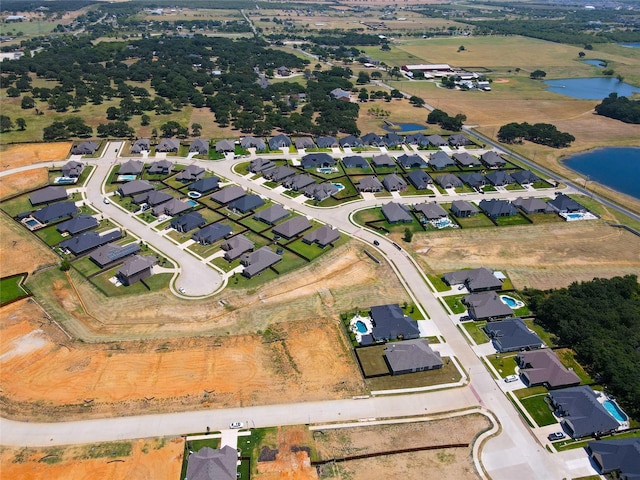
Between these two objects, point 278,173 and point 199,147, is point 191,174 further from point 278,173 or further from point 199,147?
point 278,173

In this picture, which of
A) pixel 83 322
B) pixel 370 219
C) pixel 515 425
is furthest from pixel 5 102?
pixel 515 425

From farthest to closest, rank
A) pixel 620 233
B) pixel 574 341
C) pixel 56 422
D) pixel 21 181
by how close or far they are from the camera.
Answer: pixel 21 181 → pixel 620 233 → pixel 574 341 → pixel 56 422

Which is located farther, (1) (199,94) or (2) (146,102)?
(1) (199,94)

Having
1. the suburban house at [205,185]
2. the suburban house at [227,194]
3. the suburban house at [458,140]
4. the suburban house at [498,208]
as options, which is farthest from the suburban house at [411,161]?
the suburban house at [205,185]

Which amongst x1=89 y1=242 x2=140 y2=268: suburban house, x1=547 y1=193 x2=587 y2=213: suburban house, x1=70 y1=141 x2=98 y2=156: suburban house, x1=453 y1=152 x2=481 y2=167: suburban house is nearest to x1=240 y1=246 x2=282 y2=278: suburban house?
x1=89 y1=242 x2=140 y2=268: suburban house

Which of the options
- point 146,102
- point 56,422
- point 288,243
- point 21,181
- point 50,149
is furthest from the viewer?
point 146,102

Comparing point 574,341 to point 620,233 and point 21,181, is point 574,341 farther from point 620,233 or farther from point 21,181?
point 21,181

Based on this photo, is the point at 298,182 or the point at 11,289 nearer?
the point at 11,289

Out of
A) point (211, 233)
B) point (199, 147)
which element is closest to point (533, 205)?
point (211, 233)
